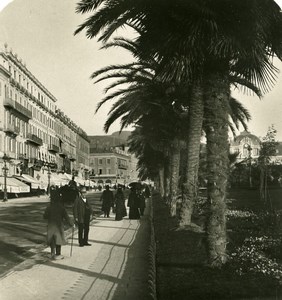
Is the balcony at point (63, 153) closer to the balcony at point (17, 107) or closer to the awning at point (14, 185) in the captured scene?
the balcony at point (17, 107)

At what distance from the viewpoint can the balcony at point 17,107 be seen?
158 feet

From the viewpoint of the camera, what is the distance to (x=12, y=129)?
4981cm

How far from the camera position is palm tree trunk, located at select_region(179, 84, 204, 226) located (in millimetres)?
13188

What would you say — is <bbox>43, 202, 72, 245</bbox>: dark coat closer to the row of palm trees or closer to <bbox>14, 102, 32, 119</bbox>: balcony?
the row of palm trees

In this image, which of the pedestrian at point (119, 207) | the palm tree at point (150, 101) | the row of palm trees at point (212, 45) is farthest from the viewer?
the pedestrian at point (119, 207)

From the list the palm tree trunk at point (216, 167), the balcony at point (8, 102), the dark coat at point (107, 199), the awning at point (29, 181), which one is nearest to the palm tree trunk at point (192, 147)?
the palm tree trunk at point (216, 167)

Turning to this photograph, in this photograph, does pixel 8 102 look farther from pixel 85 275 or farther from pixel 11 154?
pixel 85 275

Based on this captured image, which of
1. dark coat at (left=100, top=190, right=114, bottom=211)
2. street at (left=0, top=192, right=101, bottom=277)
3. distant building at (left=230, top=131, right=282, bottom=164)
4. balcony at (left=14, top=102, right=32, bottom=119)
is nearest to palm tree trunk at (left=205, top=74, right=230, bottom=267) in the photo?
street at (left=0, top=192, right=101, bottom=277)

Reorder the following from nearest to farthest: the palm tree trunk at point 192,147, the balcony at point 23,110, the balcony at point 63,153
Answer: the palm tree trunk at point 192,147 < the balcony at point 23,110 < the balcony at point 63,153

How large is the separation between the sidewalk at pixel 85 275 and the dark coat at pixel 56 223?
0.42 m

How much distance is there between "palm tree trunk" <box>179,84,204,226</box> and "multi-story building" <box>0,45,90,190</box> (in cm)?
3523

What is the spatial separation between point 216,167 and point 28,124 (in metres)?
53.1

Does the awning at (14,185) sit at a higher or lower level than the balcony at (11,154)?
lower

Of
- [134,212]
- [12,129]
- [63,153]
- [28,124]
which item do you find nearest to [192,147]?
[134,212]
